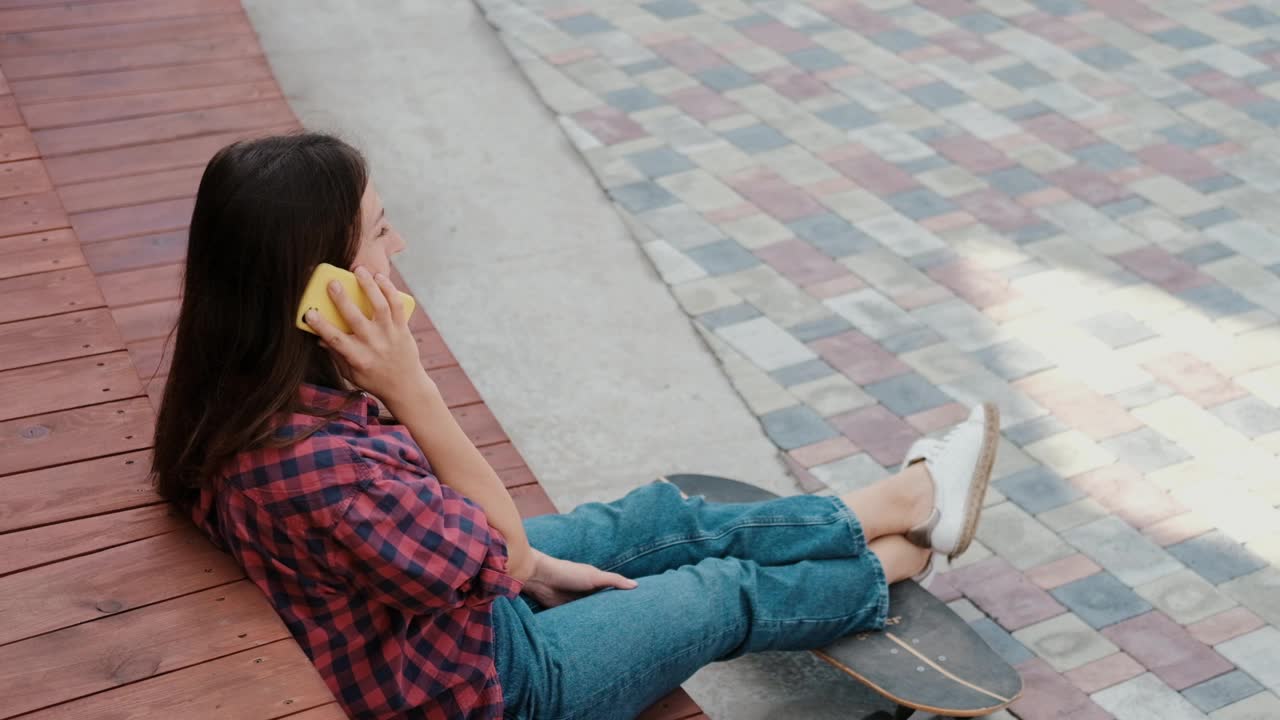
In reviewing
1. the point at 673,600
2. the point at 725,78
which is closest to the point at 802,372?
the point at 673,600

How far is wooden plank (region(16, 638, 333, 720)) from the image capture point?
64.5 inches

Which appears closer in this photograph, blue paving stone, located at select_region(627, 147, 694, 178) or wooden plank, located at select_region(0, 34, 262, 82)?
wooden plank, located at select_region(0, 34, 262, 82)

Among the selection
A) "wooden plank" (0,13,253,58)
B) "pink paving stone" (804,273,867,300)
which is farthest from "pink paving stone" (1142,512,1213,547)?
"wooden plank" (0,13,253,58)

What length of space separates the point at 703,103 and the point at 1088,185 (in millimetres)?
1295

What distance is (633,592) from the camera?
211 centimetres

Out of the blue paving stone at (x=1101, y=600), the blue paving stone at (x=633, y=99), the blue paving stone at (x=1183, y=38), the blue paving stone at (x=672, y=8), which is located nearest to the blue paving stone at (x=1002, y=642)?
the blue paving stone at (x=1101, y=600)

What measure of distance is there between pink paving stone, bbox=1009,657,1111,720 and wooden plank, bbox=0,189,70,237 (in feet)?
6.61

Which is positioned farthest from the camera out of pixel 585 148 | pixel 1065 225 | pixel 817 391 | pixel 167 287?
pixel 585 148

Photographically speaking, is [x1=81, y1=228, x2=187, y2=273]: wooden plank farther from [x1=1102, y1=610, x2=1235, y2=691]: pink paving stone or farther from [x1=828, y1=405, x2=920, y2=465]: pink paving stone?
[x1=1102, y1=610, x2=1235, y2=691]: pink paving stone

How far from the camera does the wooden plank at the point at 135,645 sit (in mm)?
1673

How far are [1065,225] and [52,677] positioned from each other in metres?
3.25

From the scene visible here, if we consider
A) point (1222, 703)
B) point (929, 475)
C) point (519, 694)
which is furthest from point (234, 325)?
point (1222, 703)

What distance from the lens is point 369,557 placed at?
5.56ft

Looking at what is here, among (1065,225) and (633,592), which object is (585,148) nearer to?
(1065,225)
